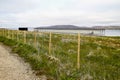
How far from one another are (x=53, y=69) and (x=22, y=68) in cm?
207

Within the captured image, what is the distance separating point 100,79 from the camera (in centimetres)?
881

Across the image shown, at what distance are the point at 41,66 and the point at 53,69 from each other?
50.4 inches

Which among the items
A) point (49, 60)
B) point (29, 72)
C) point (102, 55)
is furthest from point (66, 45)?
point (29, 72)

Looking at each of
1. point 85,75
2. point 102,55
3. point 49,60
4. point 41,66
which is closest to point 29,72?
point 41,66

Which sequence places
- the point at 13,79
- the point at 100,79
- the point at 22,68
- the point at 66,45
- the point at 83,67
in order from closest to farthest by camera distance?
1. the point at 100,79
2. the point at 13,79
3. the point at 83,67
4. the point at 22,68
5. the point at 66,45

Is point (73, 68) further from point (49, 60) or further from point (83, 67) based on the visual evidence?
point (49, 60)

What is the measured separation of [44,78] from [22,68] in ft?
8.29

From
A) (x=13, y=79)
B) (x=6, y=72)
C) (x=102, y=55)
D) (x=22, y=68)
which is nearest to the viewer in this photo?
(x=13, y=79)

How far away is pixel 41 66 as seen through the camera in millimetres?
11961

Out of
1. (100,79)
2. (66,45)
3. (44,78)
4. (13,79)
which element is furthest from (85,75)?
(66,45)

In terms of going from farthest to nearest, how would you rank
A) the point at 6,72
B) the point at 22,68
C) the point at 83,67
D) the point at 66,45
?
the point at 66,45 < the point at 22,68 < the point at 6,72 < the point at 83,67

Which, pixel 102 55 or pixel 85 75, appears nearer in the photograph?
pixel 85 75

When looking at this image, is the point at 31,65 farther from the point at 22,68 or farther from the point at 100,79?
the point at 100,79

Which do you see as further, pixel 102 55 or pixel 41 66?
pixel 102 55
